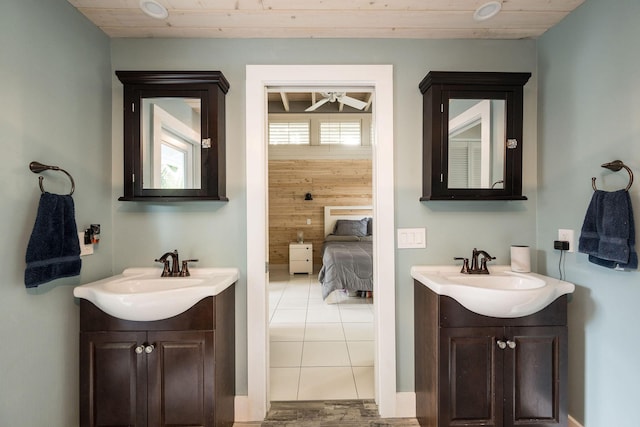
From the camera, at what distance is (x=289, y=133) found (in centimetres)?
600

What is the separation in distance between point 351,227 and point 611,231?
15.4 feet

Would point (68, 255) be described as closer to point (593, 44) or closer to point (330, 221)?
point (593, 44)

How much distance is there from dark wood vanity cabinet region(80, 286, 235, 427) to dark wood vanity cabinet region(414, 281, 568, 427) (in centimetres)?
122

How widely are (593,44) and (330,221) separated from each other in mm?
4948

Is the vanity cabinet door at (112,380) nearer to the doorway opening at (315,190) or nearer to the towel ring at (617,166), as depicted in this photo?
the towel ring at (617,166)

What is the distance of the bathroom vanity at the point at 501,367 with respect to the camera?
4.94ft

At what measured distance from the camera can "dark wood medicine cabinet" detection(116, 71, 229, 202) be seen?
1.74 m

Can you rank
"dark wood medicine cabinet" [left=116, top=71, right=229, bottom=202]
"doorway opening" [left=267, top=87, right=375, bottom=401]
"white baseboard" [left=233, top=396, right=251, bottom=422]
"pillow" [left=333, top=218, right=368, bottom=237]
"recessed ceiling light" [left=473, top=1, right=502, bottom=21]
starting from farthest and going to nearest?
"pillow" [left=333, top=218, right=368, bottom=237]
"doorway opening" [left=267, top=87, right=375, bottom=401]
"white baseboard" [left=233, top=396, right=251, bottom=422]
"dark wood medicine cabinet" [left=116, top=71, right=229, bottom=202]
"recessed ceiling light" [left=473, top=1, right=502, bottom=21]

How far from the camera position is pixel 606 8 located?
1.48 meters

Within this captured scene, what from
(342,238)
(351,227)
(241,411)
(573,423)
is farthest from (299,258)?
(573,423)

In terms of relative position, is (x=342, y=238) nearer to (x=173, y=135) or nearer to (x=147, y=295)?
(x=173, y=135)

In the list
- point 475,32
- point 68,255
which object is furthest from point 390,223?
point 68,255

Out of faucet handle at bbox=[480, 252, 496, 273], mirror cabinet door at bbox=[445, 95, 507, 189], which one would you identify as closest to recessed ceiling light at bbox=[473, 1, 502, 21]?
mirror cabinet door at bbox=[445, 95, 507, 189]

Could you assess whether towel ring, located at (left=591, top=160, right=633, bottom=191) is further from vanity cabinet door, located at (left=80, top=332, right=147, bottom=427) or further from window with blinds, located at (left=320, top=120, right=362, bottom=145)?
window with blinds, located at (left=320, top=120, right=362, bottom=145)
